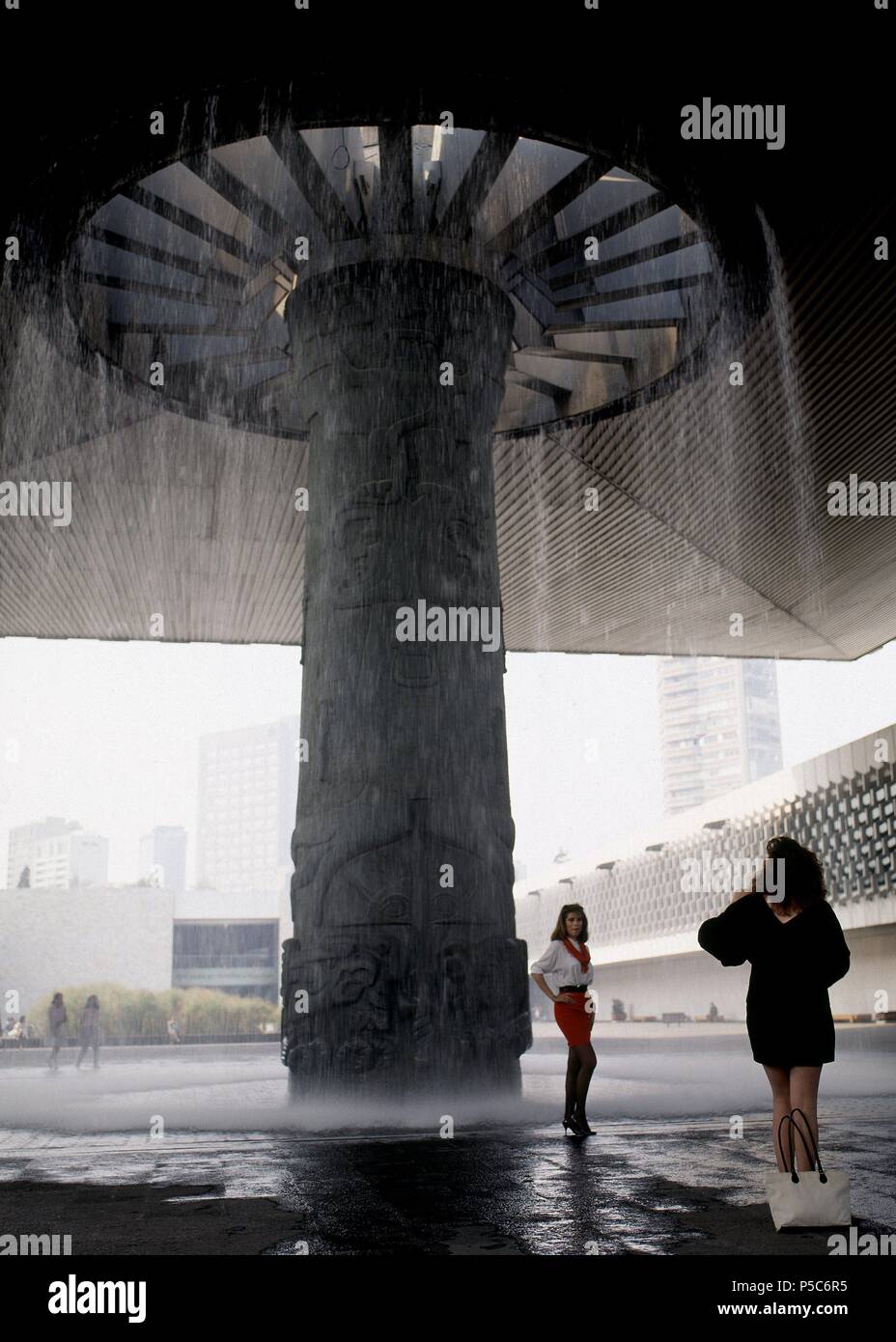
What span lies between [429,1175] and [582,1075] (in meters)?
1.49

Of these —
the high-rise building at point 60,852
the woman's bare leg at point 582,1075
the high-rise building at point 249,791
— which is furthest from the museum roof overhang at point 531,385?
the high-rise building at point 249,791

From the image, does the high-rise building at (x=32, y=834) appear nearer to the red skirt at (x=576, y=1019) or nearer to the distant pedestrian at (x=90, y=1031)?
the distant pedestrian at (x=90, y=1031)

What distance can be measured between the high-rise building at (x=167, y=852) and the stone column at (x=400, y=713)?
167682mm

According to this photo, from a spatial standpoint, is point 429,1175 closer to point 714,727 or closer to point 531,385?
point 531,385

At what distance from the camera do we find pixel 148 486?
48.4 feet

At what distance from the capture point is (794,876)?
422 centimetres

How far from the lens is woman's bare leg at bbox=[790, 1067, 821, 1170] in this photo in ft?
13.2

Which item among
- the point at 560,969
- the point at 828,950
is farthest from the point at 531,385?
the point at 828,950

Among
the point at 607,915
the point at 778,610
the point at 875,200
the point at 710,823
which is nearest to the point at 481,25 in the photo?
the point at 875,200

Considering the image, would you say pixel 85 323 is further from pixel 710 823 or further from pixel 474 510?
pixel 710 823

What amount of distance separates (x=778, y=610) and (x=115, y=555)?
400 inches

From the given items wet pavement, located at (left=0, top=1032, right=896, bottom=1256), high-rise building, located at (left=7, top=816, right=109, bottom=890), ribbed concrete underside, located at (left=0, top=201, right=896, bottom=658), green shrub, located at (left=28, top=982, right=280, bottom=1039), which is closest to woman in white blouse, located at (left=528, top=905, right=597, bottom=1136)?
wet pavement, located at (left=0, top=1032, right=896, bottom=1256)

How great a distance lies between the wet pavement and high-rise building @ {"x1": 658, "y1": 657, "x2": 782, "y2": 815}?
13633 centimetres

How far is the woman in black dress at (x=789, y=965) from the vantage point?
13.4 feet
